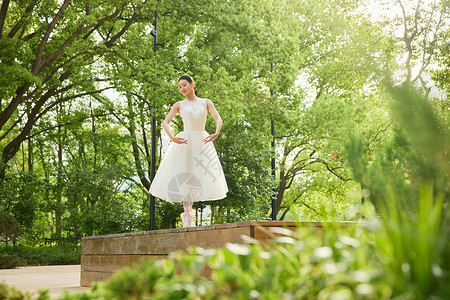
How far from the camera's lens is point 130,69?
1880 cm

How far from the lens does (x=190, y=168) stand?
7199 millimetres

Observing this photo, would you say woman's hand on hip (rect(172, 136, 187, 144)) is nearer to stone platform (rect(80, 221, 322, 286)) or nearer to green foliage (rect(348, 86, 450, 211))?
stone platform (rect(80, 221, 322, 286))

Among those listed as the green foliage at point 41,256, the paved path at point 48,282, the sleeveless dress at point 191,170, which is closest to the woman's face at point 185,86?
the sleeveless dress at point 191,170

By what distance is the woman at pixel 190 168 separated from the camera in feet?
23.6

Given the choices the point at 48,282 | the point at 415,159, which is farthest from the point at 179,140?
the point at 415,159

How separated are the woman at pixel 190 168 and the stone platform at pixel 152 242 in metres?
1.08

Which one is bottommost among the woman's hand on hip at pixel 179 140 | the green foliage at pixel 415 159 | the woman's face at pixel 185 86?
the green foliage at pixel 415 159

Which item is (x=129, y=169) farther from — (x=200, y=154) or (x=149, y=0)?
(x=200, y=154)

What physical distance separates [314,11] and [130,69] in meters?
12.6

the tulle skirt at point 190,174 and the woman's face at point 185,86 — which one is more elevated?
the woman's face at point 185,86

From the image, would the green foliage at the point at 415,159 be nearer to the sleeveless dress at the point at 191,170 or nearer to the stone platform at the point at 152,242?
the stone platform at the point at 152,242

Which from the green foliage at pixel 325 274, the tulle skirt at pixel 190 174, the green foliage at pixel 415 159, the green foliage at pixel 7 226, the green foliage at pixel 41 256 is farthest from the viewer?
the green foliage at pixel 7 226

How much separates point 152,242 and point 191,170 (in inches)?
65.5

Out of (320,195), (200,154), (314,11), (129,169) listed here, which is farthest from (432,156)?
(320,195)
